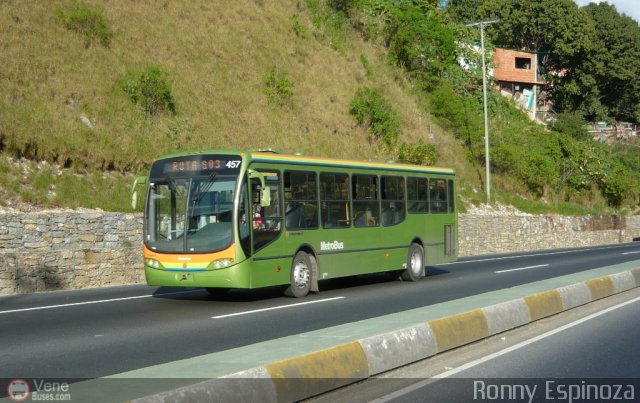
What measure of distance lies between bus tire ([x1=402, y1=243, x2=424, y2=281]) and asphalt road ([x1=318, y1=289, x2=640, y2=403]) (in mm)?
8710

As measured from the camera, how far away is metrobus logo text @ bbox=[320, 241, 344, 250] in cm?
1772

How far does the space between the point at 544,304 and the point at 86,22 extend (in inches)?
994

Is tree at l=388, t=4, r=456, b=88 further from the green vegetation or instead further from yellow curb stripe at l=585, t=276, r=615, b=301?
yellow curb stripe at l=585, t=276, r=615, b=301

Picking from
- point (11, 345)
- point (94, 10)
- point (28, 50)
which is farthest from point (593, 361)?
point (94, 10)

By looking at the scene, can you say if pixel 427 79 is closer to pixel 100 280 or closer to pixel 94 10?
pixel 94 10

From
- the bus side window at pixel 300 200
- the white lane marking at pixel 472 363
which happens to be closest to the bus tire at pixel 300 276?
the bus side window at pixel 300 200

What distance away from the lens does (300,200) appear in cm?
1716

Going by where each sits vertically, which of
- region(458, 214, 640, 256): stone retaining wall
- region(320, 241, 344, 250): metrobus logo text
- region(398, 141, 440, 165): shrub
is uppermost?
region(398, 141, 440, 165): shrub

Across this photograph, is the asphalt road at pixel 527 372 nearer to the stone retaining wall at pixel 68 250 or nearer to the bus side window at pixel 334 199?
the bus side window at pixel 334 199

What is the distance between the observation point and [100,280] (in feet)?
69.2

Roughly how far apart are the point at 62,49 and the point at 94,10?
4093 millimetres

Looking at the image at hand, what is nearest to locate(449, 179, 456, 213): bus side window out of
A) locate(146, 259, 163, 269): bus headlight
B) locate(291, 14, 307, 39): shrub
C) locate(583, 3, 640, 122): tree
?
locate(146, 259, 163, 269): bus headlight

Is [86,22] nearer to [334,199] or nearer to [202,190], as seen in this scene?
[334,199]

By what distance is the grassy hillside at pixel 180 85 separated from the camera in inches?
1055
